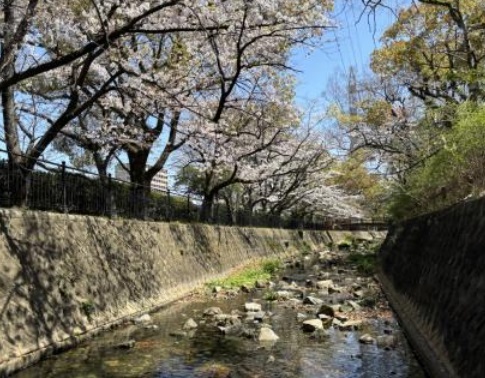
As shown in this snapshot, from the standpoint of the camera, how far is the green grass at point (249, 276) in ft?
64.3

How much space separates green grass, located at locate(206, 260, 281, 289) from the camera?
64.3 feet

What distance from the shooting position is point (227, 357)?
944 cm

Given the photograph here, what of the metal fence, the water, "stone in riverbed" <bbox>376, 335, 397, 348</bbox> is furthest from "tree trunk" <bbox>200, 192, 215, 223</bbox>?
"stone in riverbed" <bbox>376, 335, 397, 348</bbox>

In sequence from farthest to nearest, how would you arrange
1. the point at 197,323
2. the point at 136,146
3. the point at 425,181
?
the point at 136,146 < the point at 425,181 < the point at 197,323

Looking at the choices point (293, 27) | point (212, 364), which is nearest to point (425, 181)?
point (293, 27)

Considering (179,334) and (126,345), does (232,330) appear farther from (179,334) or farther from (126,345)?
(126,345)

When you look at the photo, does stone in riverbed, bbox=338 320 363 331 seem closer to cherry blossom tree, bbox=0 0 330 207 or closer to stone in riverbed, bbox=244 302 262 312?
stone in riverbed, bbox=244 302 262 312

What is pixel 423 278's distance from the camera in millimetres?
11016

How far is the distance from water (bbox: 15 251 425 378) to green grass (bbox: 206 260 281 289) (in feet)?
24.1

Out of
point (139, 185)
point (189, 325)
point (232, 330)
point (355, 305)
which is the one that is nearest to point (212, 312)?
point (189, 325)

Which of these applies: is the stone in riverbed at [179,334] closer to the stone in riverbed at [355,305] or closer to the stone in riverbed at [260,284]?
the stone in riverbed at [355,305]

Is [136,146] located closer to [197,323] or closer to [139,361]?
→ [197,323]

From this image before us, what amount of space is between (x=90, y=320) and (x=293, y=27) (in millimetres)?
9033

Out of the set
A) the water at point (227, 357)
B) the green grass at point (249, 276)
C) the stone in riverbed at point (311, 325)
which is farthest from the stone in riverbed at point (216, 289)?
the stone in riverbed at point (311, 325)
